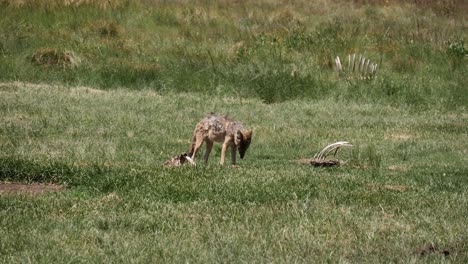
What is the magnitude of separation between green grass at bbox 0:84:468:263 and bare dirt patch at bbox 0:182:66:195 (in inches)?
5.1

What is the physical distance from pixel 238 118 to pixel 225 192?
7667 millimetres

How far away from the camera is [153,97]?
61.3ft

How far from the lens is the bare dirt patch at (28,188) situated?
9070 mm

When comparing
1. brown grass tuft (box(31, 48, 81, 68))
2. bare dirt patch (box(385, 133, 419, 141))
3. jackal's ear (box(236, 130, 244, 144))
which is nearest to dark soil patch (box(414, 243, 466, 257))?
jackal's ear (box(236, 130, 244, 144))

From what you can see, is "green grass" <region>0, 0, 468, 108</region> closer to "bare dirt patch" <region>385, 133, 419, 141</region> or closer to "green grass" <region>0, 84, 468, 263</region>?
"green grass" <region>0, 84, 468, 263</region>

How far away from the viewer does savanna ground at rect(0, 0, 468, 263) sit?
721 cm

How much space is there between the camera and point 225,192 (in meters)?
8.98

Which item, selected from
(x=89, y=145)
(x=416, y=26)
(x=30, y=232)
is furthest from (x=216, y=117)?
(x=416, y=26)

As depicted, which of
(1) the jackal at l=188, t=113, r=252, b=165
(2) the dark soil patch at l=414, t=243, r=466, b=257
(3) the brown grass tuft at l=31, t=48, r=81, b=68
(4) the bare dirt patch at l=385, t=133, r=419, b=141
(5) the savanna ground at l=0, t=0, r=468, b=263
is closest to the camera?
(2) the dark soil patch at l=414, t=243, r=466, b=257

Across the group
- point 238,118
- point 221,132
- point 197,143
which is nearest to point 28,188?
point 197,143

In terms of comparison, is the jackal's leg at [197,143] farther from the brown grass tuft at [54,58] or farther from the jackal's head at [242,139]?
the brown grass tuft at [54,58]

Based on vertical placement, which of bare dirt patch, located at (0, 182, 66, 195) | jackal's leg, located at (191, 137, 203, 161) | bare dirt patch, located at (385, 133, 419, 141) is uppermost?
bare dirt patch, located at (0, 182, 66, 195)

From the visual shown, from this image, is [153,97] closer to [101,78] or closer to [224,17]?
[101,78]

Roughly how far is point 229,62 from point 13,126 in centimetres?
810
